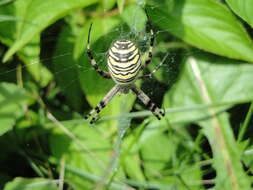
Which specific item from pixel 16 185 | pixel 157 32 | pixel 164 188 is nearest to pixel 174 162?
pixel 164 188

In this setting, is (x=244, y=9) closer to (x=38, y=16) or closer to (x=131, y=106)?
(x=131, y=106)

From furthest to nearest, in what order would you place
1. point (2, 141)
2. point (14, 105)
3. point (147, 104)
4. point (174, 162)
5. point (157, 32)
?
point (147, 104)
point (2, 141)
point (174, 162)
point (157, 32)
point (14, 105)

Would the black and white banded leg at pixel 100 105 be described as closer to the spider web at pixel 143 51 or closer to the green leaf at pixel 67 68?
the spider web at pixel 143 51

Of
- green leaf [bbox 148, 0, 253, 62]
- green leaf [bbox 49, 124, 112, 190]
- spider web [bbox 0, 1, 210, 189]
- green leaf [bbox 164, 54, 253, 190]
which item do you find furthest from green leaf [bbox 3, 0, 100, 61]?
green leaf [bbox 164, 54, 253, 190]

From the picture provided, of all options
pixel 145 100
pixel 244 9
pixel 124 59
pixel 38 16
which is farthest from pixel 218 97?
pixel 38 16

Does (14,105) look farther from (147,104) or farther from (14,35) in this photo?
(147,104)
